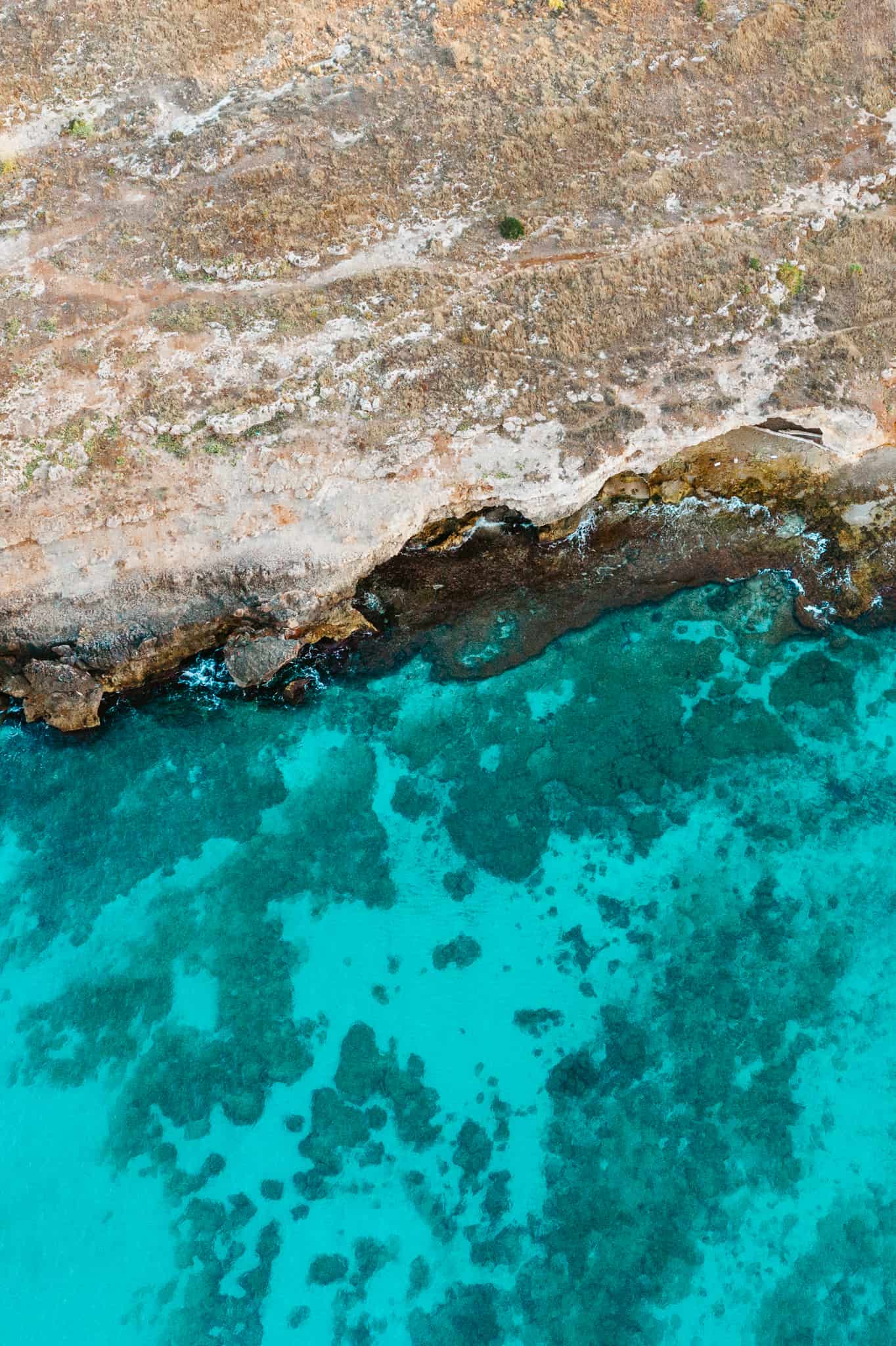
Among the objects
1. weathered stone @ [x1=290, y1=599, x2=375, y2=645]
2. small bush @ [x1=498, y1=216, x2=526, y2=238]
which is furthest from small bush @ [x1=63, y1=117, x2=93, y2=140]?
weathered stone @ [x1=290, y1=599, x2=375, y2=645]

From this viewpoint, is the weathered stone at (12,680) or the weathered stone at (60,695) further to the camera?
the weathered stone at (12,680)

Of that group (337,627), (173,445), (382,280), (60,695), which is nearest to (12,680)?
(60,695)

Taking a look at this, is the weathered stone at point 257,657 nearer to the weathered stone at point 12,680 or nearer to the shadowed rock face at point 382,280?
the shadowed rock face at point 382,280

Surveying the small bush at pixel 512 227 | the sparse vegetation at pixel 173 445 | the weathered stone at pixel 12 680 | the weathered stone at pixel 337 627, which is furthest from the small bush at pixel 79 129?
the weathered stone at pixel 337 627

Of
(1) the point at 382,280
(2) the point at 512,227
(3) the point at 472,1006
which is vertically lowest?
(3) the point at 472,1006

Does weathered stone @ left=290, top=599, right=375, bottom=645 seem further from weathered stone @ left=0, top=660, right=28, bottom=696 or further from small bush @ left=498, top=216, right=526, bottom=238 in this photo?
small bush @ left=498, top=216, right=526, bottom=238

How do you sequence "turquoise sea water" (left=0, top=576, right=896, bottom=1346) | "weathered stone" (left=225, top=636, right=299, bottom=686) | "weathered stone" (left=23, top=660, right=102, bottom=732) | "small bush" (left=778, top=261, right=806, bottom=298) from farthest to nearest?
"small bush" (left=778, top=261, right=806, bottom=298)
"weathered stone" (left=225, top=636, right=299, bottom=686)
"weathered stone" (left=23, top=660, right=102, bottom=732)
"turquoise sea water" (left=0, top=576, right=896, bottom=1346)

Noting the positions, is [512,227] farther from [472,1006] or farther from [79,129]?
[472,1006]
